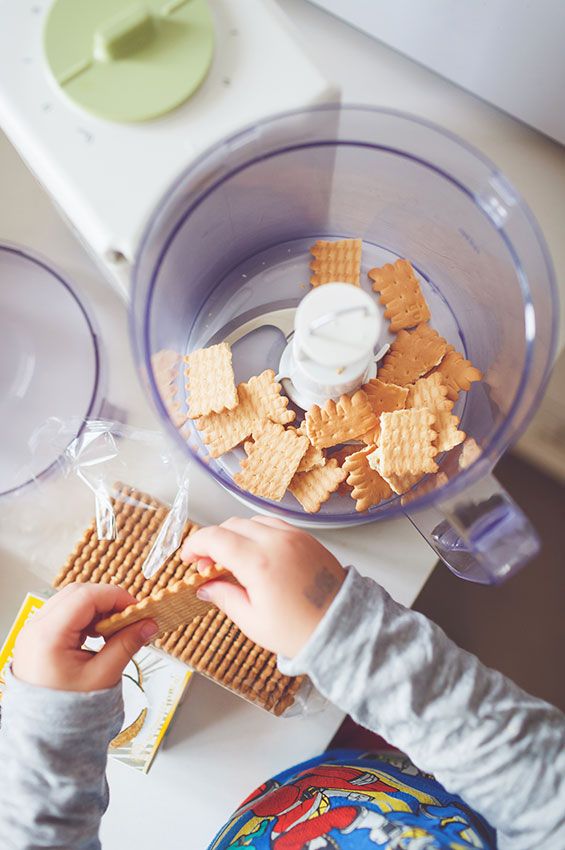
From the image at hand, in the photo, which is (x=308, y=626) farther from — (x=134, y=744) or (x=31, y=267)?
(x=31, y=267)

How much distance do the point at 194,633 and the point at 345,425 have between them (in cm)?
21

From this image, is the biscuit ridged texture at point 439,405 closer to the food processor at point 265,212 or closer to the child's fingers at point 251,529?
the food processor at point 265,212

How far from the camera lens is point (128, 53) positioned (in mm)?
444

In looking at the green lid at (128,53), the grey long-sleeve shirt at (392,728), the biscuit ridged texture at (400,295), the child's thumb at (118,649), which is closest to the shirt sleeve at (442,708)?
the grey long-sleeve shirt at (392,728)

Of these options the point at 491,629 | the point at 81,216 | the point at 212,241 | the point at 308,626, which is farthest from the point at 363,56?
the point at 491,629

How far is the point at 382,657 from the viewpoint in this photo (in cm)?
50

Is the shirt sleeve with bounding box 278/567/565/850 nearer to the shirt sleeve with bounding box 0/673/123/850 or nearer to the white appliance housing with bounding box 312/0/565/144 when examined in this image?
the shirt sleeve with bounding box 0/673/123/850

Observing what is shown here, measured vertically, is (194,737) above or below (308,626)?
below

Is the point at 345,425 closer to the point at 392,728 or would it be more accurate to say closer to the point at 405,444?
the point at 405,444

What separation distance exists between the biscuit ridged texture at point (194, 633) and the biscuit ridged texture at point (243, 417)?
8 centimetres

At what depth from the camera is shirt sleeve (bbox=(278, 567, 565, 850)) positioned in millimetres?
496

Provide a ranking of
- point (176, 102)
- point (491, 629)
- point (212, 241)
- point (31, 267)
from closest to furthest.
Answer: point (176, 102)
point (212, 241)
point (31, 267)
point (491, 629)

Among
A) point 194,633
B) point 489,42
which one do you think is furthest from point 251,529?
point 489,42

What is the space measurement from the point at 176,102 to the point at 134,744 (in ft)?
1.62
